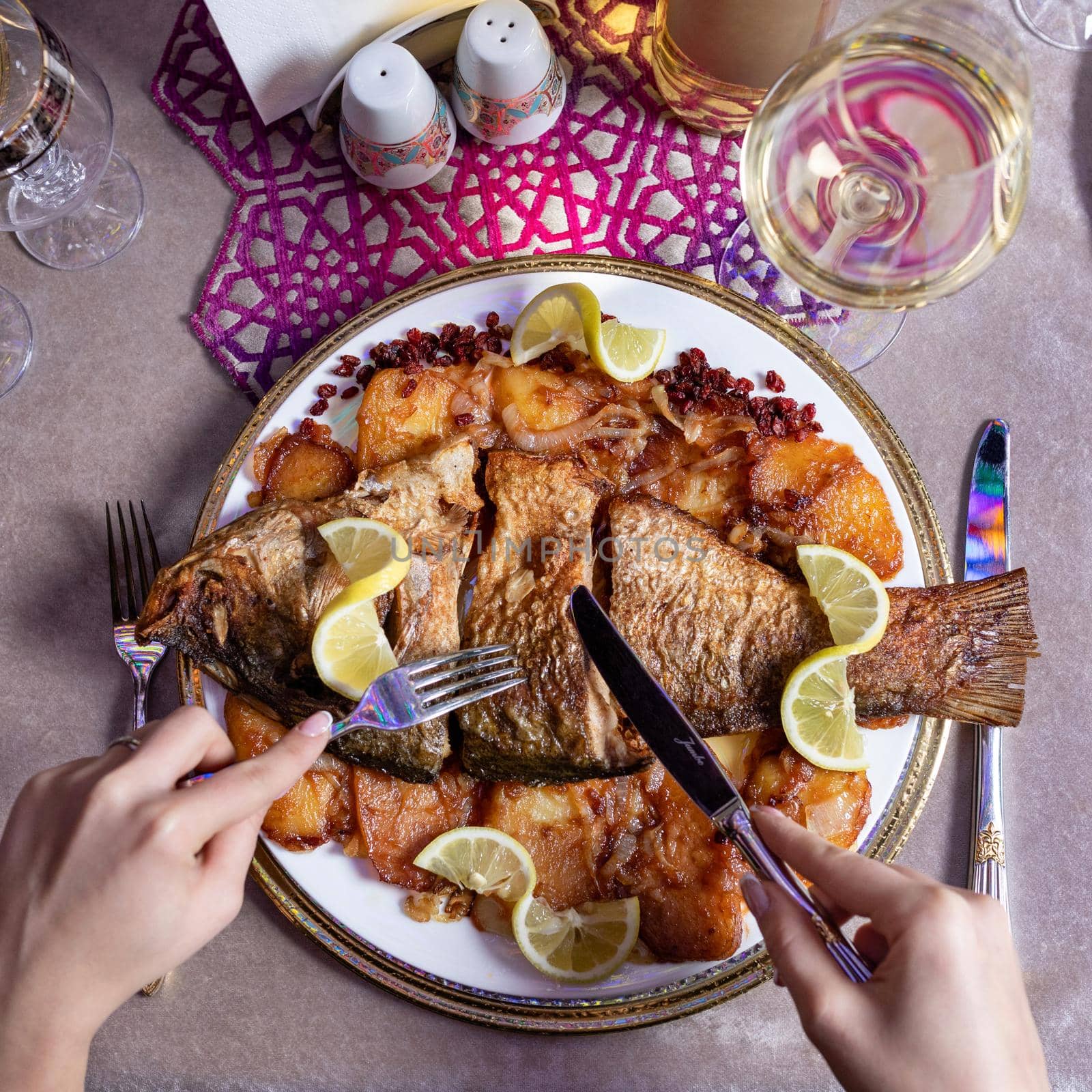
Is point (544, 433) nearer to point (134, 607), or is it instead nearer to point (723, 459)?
point (723, 459)

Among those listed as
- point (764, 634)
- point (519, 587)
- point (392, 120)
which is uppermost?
point (392, 120)

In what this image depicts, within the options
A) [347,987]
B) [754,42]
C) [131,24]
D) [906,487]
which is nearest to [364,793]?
[347,987]

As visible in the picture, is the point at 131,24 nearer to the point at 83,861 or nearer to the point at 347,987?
the point at 83,861

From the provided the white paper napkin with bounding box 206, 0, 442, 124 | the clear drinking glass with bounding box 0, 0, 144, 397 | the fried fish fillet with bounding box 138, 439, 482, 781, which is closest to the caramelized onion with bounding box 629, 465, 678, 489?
the fried fish fillet with bounding box 138, 439, 482, 781

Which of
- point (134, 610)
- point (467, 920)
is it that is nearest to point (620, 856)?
point (467, 920)

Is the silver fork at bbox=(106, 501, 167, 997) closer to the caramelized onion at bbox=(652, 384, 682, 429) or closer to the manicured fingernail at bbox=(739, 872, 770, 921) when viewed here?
the caramelized onion at bbox=(652, 384, 682, 429)

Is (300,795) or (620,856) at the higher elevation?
(620,856)

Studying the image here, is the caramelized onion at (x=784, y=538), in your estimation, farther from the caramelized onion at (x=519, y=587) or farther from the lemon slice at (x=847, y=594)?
the caramelized onion at (x=519, y=587)
